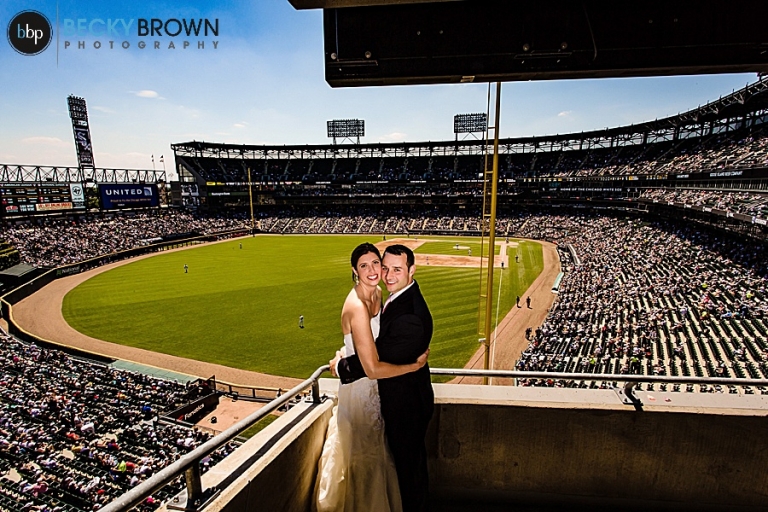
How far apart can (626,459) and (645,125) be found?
67188 millimetres

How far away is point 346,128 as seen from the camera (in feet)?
290

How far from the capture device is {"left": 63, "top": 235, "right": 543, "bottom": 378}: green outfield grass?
18.5 m

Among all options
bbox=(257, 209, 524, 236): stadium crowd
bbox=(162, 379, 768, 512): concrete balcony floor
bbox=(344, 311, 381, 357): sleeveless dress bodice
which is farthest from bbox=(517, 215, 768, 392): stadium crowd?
bbox=(257, 209, 524, 236): stadium crowd

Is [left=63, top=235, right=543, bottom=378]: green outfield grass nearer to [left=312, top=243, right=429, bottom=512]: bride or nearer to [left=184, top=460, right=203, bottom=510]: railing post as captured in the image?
[left=312, top=243, right=429, bottom=512]: bride

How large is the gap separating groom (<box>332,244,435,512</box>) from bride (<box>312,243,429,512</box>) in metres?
0.07

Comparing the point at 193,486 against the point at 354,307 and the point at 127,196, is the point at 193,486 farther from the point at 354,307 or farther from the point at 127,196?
the point at 127,196

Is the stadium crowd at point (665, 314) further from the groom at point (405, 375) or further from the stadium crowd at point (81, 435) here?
the groom at point (405, 375)

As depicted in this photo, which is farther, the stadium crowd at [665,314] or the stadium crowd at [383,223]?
the stadium crowd at [383,223]

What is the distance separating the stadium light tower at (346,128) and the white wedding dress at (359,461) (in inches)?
3518

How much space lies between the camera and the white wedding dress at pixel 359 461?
2711 mm

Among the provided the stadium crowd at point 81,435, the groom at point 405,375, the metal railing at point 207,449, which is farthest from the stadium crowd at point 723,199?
the stadium crowd at point 81,435

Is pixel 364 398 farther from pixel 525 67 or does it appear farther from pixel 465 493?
pixel 525 67

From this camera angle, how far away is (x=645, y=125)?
56906 mm

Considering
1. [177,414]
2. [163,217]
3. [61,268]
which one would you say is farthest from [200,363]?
[163,217]
